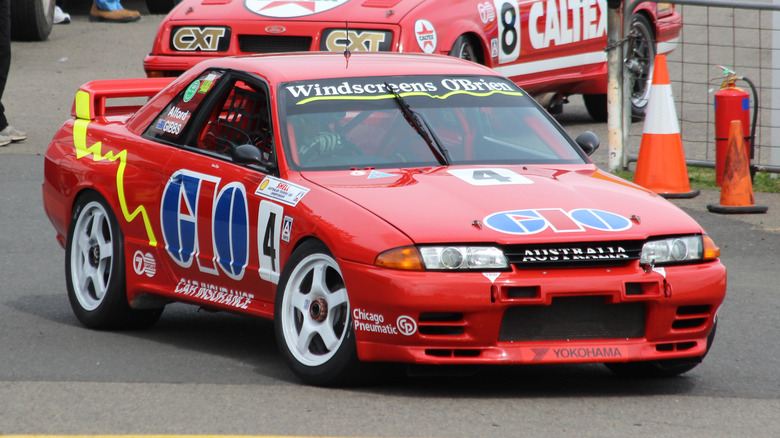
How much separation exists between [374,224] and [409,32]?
5852 mm

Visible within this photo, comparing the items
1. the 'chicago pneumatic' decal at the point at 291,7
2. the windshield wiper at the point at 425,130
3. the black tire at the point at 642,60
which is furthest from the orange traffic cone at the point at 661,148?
the windshield wiper at the point at 425,130

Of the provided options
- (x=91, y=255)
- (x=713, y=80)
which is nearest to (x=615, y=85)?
(x=713, y=80)

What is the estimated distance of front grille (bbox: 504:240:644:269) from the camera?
17.1ft

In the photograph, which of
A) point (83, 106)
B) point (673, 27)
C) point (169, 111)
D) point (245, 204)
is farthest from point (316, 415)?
point (673, 27)

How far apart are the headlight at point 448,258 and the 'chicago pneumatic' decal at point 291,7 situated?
6.41 meters

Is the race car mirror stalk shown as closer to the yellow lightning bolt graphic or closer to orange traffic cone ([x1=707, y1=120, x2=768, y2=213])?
the yellow lightning bolt graphic

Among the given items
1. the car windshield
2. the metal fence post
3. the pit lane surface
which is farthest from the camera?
the metal fence post

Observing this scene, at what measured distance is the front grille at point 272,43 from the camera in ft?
37.2

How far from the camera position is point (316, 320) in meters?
5.60

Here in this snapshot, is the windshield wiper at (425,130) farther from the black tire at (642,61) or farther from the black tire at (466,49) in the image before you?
the black tire at (642,61)

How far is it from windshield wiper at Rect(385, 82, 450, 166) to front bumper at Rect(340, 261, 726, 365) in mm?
1108

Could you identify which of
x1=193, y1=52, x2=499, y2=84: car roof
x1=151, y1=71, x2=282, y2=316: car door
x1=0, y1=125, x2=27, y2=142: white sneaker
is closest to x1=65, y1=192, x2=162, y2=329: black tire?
x1=151, y1=71, x2=282, y2=316: car door

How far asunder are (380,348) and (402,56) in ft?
7.31

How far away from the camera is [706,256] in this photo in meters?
5.56
